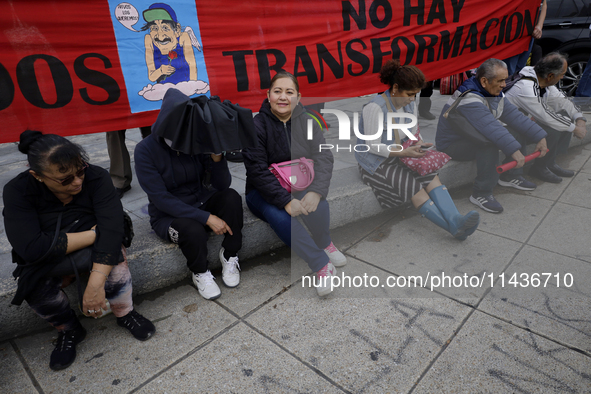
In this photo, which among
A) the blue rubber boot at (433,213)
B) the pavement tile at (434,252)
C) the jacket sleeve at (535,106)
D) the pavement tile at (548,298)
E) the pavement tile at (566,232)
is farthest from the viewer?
the jacket sleeve at (535,106)

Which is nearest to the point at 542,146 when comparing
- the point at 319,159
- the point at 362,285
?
the point at 319,159

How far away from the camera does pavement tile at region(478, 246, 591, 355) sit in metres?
2.06

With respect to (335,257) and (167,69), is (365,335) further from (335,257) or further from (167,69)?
(167,69)

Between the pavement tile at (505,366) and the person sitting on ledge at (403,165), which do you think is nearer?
the pavement tile at (505,366)

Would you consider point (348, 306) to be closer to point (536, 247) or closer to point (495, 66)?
point (536, 247)

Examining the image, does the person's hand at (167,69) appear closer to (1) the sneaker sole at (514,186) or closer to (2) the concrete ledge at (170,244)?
(2) the concrete ledge at (170,244)

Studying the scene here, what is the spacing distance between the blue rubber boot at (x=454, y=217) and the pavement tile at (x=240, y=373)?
5.52ft

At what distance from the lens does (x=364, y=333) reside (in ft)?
6.82

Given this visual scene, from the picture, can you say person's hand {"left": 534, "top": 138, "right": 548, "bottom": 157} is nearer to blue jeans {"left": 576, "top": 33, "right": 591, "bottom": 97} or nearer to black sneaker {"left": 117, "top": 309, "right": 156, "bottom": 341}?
blue jeans {"left": 576, "top": 33, "right": 591, "bottom": 97}

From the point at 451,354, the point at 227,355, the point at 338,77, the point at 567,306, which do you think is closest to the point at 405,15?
the point at 338,77

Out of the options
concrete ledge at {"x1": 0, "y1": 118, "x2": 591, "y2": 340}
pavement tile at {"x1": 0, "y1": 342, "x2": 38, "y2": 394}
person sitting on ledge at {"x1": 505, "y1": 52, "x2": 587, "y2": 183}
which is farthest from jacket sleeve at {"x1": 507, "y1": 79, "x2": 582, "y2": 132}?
pavement tile at {"x1": 0, "y1": 342, "x2": 38, "y2": 394}

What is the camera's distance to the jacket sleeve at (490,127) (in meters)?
3.40

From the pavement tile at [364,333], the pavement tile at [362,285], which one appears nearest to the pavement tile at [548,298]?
the pavement tile at [364,333]

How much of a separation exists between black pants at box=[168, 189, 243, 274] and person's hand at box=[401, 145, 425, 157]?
1.47 meters
